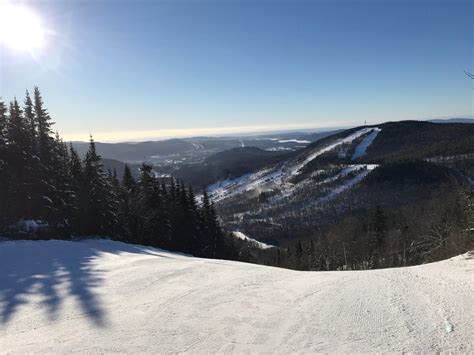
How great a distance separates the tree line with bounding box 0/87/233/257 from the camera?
2316 centimetres

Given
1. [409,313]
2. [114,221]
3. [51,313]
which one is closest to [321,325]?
[409,313]

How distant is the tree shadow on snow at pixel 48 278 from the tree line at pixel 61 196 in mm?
6854

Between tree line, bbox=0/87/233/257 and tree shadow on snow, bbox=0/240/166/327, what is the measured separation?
6.85 meters

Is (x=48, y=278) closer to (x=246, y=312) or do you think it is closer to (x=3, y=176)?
(x=246, y=312)

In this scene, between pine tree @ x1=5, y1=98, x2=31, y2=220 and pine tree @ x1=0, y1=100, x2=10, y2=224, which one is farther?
pine tree @ x1=5, y1=98, x2=31, y2=220

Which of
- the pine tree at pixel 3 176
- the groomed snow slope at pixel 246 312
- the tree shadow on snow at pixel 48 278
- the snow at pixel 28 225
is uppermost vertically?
the pine tree at pixel 3 176

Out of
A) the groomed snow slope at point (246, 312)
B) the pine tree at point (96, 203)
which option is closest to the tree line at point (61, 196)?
the pine tree at point (96, 203)

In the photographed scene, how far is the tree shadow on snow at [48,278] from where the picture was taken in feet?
23.5

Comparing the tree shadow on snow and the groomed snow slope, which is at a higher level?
the groomed snow slope

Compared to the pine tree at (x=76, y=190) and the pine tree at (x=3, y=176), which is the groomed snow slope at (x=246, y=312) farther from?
the pine tree at (x=76, y=190)

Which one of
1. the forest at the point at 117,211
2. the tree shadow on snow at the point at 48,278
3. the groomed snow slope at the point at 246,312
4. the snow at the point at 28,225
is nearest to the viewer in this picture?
the groomed snow slope at the point at 246,312

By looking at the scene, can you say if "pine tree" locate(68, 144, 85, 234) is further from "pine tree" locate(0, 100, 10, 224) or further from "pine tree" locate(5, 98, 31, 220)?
"pine tree" locate(0, 100, 10, 224)

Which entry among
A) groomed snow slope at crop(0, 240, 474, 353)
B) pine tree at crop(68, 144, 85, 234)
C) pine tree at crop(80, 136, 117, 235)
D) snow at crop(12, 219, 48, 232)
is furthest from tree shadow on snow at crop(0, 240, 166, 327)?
pine tree at crop(80, 136, 117, 235)

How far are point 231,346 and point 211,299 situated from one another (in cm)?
208
